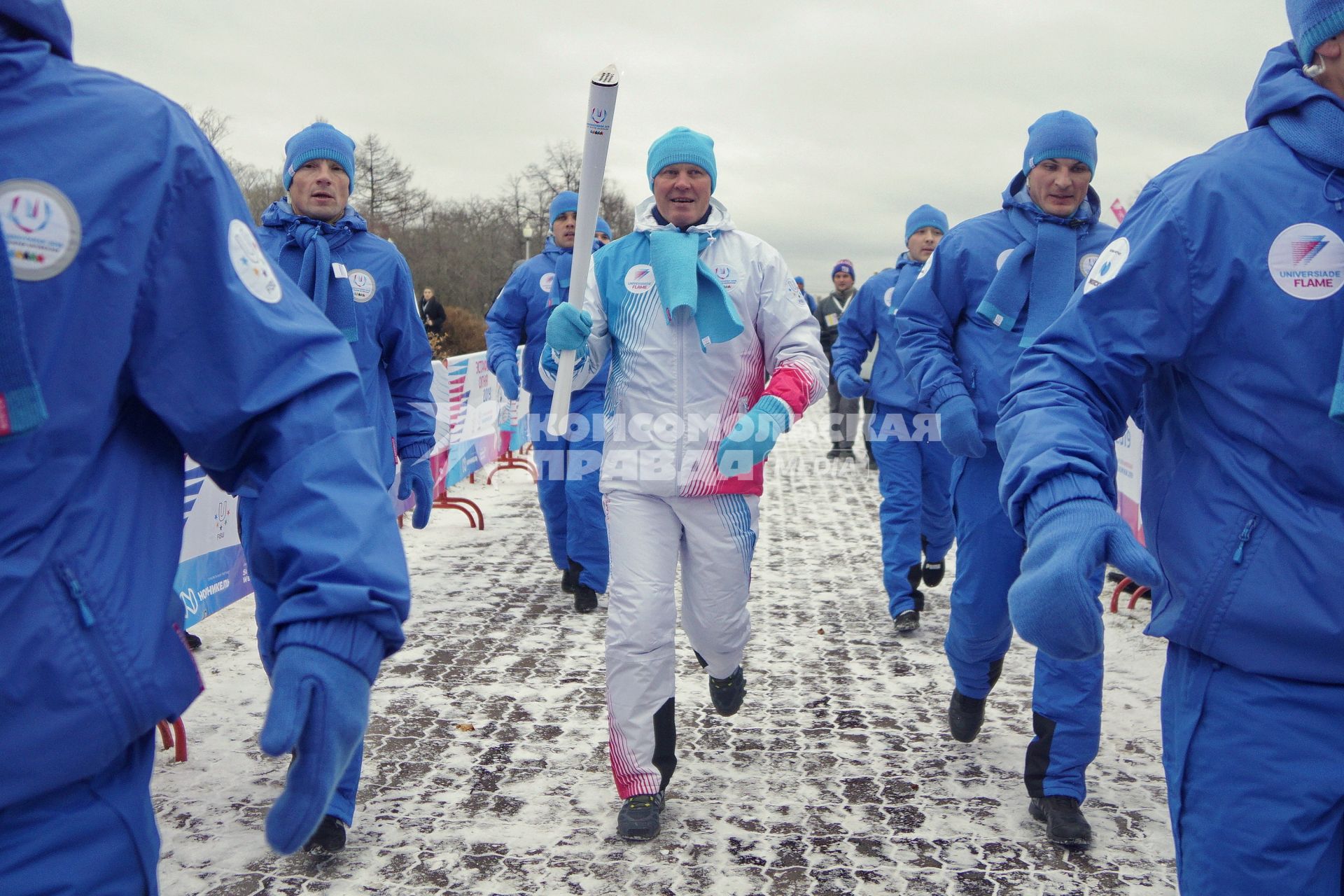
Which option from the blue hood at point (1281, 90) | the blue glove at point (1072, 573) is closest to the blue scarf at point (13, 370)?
the blue glove at point (1072, 573)

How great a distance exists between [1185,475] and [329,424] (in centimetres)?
162

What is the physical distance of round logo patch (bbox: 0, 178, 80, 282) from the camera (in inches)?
56.9

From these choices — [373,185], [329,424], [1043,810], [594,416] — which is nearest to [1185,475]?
[329,424]

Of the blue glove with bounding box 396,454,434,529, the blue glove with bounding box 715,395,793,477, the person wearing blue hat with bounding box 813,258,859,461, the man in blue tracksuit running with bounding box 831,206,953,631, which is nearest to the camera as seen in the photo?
the blue glove with bounding box 715,395,793,477

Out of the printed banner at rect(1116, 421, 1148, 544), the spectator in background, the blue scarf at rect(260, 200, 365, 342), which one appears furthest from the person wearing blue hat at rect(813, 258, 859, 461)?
the blue scarf at rect(260, 200, 365, 342)

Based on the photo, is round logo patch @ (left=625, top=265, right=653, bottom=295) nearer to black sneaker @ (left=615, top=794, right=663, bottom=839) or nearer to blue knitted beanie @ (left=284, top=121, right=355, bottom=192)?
blue knitted beanie @ (left=284, top=121, right=355, bottom=192)

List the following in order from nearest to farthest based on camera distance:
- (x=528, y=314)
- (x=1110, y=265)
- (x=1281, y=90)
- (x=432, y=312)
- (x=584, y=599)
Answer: (x=1281, y=90), (x=1110, y=265), (x=584, y=599), (x=528, y=314), (x=432, y=312)

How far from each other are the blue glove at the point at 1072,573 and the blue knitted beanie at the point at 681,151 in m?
2.63

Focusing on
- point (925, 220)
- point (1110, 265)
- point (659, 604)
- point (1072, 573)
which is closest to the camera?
point (1072, 573)

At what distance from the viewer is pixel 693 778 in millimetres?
4453

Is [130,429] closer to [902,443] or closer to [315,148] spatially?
[315,148]

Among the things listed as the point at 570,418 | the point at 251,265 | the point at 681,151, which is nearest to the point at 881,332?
the point at 570,418

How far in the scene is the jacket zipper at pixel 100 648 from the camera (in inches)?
58.6

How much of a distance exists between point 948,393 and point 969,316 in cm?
36
